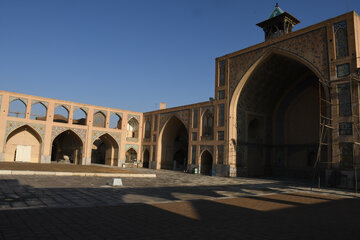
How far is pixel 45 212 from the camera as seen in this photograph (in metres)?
5.26

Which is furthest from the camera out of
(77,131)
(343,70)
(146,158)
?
(146,158)

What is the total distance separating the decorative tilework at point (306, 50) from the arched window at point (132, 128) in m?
15.1

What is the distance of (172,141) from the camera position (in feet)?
101

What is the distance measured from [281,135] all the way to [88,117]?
1864 cm

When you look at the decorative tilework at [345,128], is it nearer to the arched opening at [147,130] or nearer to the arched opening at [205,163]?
the arched opening at [205,163]

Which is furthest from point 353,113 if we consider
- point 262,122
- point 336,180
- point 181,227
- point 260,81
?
point 181,227

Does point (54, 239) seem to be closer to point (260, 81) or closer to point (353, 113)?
point (353, 113)

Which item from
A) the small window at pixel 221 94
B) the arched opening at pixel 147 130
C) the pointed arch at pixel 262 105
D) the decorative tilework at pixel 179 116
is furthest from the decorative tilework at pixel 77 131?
the pointed arch at pixel 262 105

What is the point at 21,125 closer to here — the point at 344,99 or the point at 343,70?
the point at 344,99

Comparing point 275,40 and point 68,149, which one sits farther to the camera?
point 68,149

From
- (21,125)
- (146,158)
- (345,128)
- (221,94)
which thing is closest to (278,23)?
(221,94)

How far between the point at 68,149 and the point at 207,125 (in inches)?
681

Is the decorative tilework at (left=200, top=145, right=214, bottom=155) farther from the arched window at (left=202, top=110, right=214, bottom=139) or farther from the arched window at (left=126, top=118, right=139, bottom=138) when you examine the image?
the arched window at (left=126, top=118, right=139, bottom=138)

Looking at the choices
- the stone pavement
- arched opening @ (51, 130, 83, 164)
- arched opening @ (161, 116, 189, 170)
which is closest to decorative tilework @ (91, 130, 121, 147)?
arched opening @ (51, 130, 83, 164)
